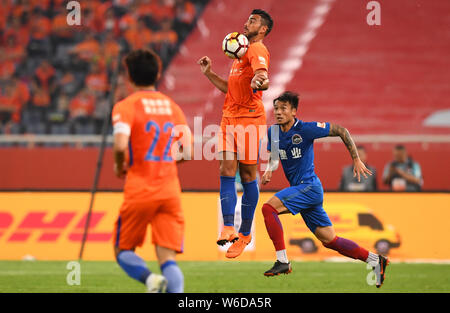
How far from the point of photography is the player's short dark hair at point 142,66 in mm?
6375

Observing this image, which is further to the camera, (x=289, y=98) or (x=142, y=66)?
(x=289, y=98)

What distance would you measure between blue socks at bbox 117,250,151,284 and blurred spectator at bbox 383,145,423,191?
29.2 ft

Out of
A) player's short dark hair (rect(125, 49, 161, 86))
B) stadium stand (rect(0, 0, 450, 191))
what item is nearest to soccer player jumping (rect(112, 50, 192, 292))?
player's short dark hair (rect(125, 49, 161, 86))

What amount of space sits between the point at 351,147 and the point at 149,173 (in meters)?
2.90

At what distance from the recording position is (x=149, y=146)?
6.30m

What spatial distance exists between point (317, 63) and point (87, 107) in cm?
765

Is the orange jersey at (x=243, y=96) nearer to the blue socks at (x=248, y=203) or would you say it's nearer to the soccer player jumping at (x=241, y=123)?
the soccer player jumping at (x=241, y=123)

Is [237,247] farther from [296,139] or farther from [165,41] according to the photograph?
[165,41]

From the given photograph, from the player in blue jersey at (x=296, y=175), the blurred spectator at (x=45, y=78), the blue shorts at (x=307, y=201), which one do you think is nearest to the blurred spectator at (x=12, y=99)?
the blurred spectator at (x=45, y=78)

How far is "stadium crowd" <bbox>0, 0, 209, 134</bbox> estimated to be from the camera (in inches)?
762

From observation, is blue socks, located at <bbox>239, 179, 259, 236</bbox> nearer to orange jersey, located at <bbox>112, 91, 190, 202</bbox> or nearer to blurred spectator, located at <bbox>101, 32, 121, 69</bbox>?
orange jersey, located at <bbox>112, 91, 190, 202</bbox>

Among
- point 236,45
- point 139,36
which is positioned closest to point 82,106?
point 139,36

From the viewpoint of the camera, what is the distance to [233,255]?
844 cm

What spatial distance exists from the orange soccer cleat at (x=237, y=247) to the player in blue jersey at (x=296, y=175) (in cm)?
29
